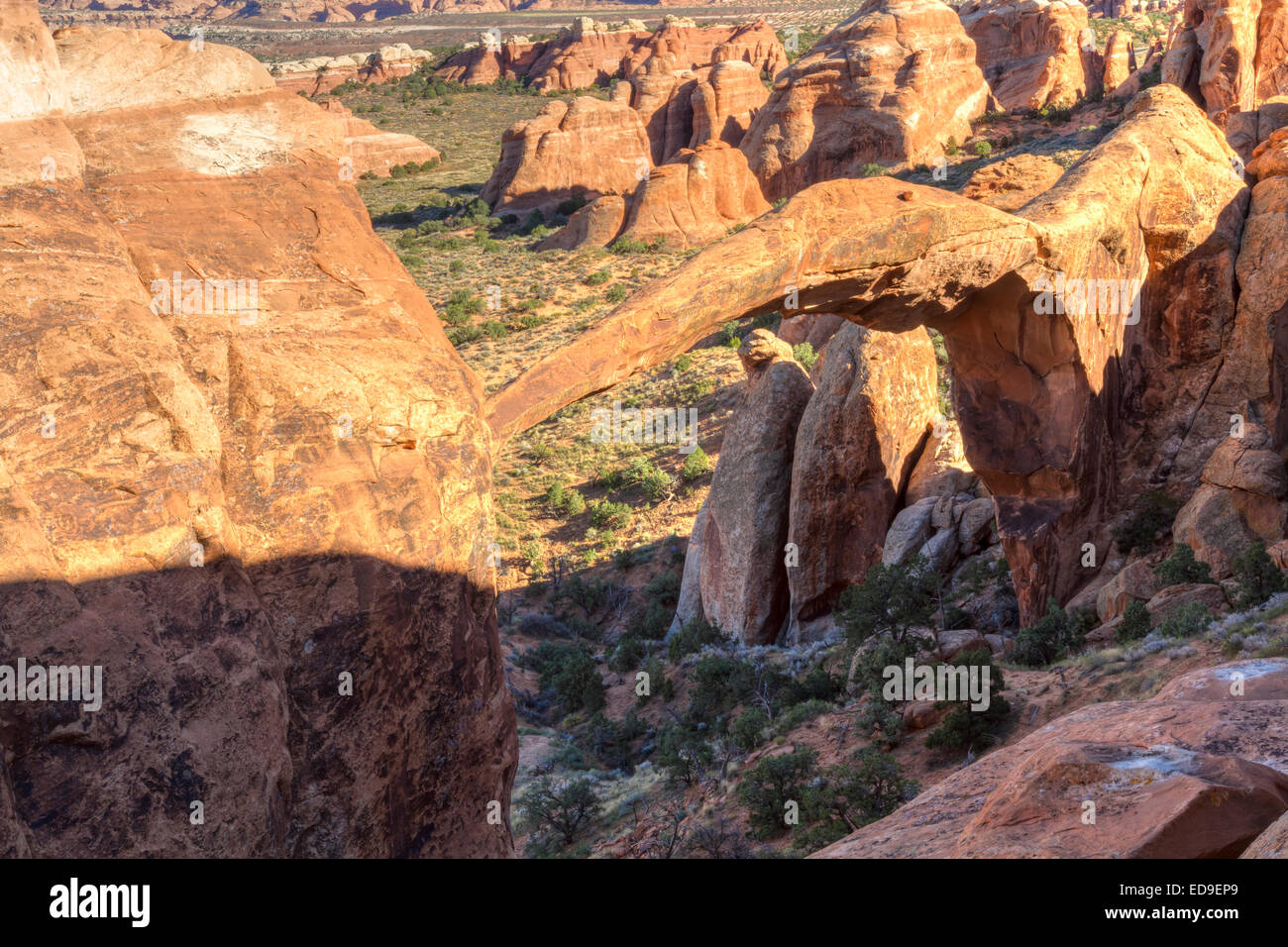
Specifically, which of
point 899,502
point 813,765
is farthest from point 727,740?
point 899,502

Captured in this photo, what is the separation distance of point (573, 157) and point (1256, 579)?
42643 millimetres

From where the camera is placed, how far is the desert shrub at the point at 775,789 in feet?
30.7

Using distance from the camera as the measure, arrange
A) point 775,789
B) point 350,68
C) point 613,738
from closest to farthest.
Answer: point 775,789 → point 613,738 → point 350,68

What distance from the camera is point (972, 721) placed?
9055mm

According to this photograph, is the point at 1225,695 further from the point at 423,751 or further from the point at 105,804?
the point at 105,804

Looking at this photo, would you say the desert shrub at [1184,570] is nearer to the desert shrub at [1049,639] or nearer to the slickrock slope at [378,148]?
the desert shrub at [1049,639]

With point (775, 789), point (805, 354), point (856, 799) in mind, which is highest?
point (805, 354)

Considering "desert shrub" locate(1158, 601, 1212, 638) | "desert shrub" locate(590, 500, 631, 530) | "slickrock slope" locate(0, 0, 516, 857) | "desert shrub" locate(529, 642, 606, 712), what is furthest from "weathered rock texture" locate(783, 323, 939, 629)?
"slickrock slope" locate(0, 0, 516, 857)

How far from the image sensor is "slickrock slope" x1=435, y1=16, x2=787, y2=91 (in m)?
67.9

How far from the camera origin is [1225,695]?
557 centimetres

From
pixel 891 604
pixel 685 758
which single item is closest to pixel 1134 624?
pixel 891 604

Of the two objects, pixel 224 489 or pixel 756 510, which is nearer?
pixel 224 489

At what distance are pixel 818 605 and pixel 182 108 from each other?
1251 centimetres

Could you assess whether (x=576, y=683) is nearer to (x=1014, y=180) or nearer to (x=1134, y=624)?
(x=1134, y=624)
